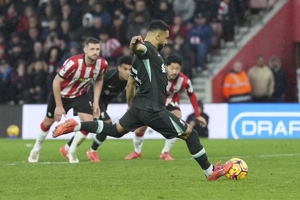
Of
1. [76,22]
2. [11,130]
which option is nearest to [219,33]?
[76,22]

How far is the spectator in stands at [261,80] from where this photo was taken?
21.4 metres

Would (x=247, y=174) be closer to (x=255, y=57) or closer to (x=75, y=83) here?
(x=75, y=83)

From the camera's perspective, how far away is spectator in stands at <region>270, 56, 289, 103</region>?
2159 centimetres

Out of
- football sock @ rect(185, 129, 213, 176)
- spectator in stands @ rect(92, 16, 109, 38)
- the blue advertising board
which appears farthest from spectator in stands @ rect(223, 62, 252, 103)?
football sock @ rect(185, 129, 213, 176)

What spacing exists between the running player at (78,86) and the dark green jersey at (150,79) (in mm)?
2669

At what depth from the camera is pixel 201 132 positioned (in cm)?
2002

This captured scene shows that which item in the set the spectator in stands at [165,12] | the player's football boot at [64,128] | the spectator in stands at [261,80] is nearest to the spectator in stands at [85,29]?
A: the spectator in stands at [165,12]

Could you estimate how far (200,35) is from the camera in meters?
22.0

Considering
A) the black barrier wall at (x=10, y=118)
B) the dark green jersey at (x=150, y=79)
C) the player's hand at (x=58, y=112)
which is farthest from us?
the black barrier wall at (x=10, y=118)

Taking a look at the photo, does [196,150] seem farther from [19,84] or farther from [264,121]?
[19,84]

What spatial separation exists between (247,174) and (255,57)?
13.2 meters

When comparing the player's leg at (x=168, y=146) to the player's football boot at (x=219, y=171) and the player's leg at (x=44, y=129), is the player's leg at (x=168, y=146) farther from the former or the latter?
the player's football boot at (x=219, y=171)

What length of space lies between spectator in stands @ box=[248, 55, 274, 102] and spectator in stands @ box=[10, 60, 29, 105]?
5.91 metres

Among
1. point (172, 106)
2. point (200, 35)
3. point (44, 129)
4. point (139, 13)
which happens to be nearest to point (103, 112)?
point (172, 106)
